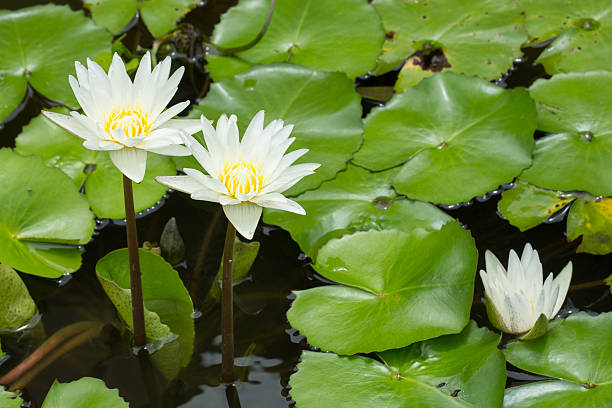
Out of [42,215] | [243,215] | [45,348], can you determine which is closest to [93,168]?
[42,215]

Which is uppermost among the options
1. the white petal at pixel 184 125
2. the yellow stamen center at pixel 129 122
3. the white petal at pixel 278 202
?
the yellow stamen center at pixel 129 122

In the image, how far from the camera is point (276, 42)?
2.84 m

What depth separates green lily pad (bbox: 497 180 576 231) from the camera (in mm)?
2275

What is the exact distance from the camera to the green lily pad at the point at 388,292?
5.85 ft

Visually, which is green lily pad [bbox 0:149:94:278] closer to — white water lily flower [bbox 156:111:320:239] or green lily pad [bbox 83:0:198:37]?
white water lily flower [bbox 156:111:320:239]

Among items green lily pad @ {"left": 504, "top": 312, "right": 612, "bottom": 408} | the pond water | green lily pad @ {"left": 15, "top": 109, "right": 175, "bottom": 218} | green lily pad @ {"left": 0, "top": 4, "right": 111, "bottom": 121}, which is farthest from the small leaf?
green lily pad @ {"left": 504, "top": 312, "right": 612, "bottom": 408}

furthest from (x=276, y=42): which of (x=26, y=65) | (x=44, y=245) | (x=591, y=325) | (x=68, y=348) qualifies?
(x=591, y=325)

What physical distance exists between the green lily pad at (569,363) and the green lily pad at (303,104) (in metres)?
0.91

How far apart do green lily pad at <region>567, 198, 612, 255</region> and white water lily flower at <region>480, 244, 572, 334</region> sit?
1.30 feet

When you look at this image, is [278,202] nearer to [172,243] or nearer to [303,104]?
[172,243]

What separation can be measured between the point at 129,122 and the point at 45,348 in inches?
33.1

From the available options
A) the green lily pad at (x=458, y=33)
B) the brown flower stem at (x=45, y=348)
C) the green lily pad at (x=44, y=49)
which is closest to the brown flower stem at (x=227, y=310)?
the brown flower stem at (x=45, y=348)

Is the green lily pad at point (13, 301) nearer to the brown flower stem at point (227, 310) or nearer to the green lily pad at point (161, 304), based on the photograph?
the green lily pad at point (161, 304)

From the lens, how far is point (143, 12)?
10.2 feet
